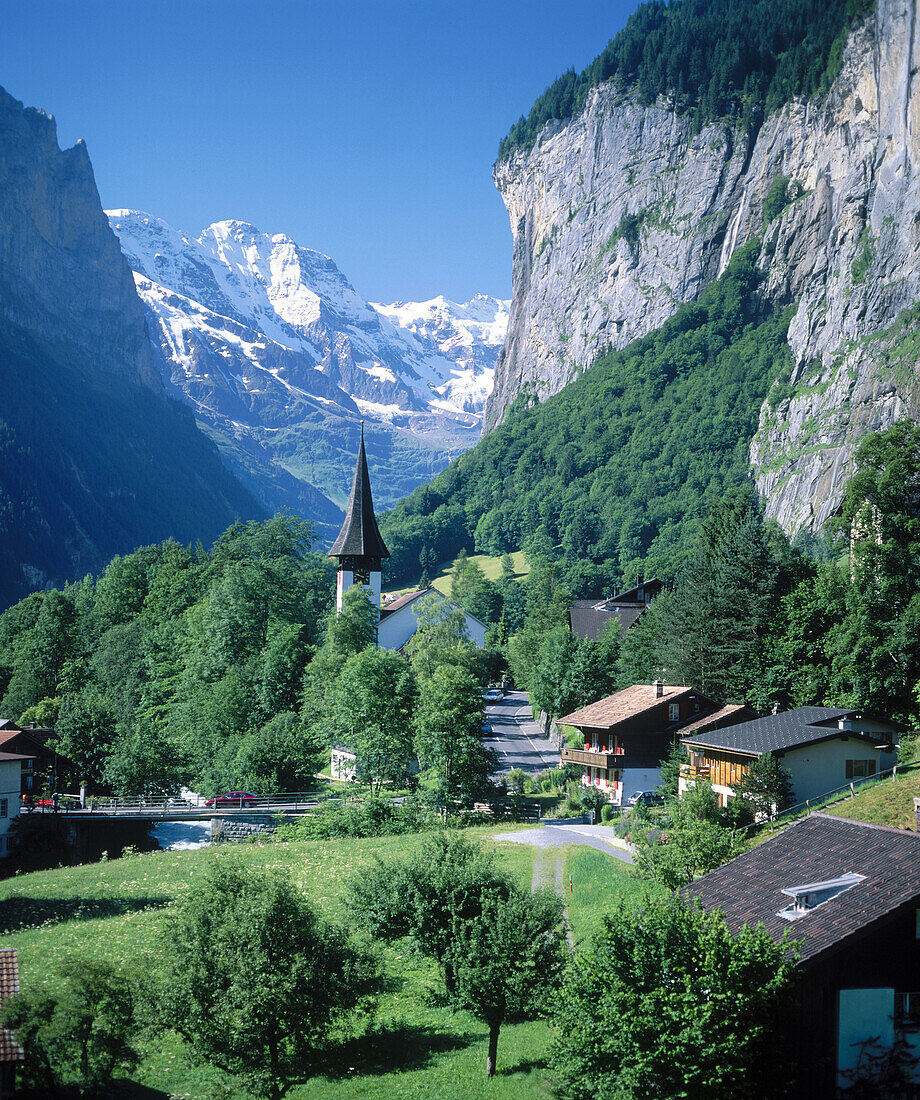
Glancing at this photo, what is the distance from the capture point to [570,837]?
131 feet

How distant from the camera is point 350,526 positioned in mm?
75812

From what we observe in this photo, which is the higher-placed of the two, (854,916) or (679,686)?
(679,686)

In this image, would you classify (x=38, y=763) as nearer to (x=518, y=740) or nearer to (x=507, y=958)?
(x=518, y=740)

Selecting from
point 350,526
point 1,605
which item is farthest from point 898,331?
point 1,605

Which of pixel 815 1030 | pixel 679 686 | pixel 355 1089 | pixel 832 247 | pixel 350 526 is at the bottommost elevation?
pixel 355 1089

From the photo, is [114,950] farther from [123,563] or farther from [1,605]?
[1,605]

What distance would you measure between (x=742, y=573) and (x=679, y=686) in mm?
6666

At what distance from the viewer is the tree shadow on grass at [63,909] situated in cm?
3541

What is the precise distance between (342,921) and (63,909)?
15406mm

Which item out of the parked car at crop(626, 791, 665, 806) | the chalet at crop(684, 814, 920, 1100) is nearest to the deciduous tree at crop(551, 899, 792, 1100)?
the chalet at crop(684, 814, 920, 1100)

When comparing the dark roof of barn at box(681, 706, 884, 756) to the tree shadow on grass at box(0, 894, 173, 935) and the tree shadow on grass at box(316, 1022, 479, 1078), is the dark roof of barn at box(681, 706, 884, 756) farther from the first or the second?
the tree shadow on grass at box(0, 894, 173, 935)

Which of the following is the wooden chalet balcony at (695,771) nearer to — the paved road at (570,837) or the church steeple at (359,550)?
the paved road at (570,837)

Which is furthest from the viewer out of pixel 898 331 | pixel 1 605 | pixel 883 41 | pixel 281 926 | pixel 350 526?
pixel 1 605

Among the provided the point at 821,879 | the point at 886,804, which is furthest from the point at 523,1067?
the point at 886,804
